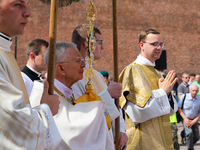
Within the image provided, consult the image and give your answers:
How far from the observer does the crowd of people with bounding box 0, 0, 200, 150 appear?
1547 mm

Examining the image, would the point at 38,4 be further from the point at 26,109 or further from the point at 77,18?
the point at 26,109

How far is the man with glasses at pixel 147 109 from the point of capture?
3.50 m

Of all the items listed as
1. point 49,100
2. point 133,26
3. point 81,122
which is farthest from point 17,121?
point 133,26

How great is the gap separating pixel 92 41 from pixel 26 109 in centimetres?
110

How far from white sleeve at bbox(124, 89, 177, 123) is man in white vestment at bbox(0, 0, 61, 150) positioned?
183 cm

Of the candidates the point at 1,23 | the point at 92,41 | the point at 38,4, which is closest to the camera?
the point at 1,23

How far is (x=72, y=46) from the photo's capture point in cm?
254

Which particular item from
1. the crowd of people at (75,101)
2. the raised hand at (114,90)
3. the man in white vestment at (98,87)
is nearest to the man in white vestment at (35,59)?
the crowd of people at (75,101)

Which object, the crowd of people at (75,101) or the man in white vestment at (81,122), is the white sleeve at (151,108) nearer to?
the crowd of people at (75,101)

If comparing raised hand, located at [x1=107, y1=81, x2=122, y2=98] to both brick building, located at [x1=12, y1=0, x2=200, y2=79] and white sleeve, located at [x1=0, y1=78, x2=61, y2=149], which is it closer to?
white sleeve, located at [x1=0, y1=78, x2=61, y2=149]

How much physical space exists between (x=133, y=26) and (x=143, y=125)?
16.7 m

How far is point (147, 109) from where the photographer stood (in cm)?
349

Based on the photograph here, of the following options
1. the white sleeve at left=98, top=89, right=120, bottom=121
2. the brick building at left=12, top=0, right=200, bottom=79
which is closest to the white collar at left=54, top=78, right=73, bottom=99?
the white sleeve at left=98, top=89, right=120, bottom=121

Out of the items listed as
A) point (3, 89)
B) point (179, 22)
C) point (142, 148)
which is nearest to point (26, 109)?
point (3, 89)
